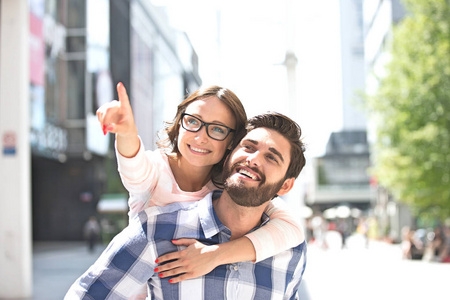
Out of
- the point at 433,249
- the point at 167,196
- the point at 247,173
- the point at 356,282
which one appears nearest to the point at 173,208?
the point at 167,196

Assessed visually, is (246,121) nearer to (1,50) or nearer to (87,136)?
(1,50)

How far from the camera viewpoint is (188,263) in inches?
93.7

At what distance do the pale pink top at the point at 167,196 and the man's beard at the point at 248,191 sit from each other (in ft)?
0.52

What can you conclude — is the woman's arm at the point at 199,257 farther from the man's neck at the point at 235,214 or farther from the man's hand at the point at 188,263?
the man's neck at the point at 235,214

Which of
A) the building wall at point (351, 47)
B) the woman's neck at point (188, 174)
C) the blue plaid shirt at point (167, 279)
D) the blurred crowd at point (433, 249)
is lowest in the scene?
the blurred crowd at point (433, 249)

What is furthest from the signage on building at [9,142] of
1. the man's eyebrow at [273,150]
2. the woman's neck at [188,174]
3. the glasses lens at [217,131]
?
the man's eyebrow at [273,150]

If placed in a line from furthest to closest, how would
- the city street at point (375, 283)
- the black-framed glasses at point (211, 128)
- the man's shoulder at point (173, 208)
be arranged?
the city street at point (375, 283) < the black-framed glasses at point (211, 128) < the man's shoulder at point (173, 208)

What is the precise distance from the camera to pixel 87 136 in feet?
104

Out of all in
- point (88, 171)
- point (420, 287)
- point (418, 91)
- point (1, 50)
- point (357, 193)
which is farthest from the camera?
point (357, 193)

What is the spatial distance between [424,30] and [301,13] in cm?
1433

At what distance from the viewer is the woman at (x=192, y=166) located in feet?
7.83

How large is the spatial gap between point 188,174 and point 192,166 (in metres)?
0.06

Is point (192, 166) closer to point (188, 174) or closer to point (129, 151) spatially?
point (188, 174)

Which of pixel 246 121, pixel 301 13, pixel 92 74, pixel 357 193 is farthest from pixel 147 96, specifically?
pixel 357 193
